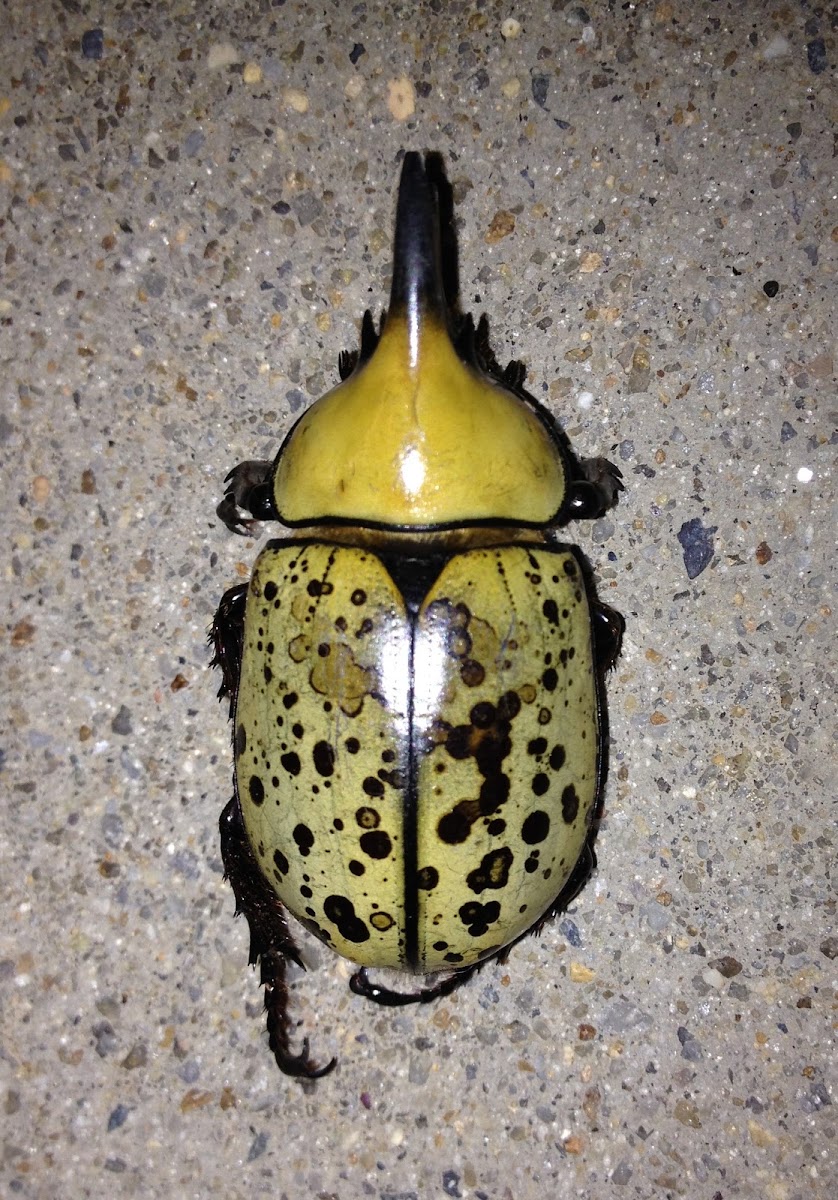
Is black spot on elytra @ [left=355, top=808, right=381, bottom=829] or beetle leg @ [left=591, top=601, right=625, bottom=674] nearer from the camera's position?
black spot on elytra @ [left=355, top=808, right=381, bottom=829]

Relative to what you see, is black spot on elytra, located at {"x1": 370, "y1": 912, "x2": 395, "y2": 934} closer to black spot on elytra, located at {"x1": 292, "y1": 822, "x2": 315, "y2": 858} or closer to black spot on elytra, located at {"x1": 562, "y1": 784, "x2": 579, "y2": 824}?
black spot on elytra, located at {"x1": 292, "y1": 822, "x2": 315, "y2": 858}

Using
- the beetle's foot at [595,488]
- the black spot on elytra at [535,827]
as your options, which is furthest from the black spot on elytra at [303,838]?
the beetle's foot at [595,488]

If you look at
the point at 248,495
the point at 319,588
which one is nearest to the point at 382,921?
the point at 319,588

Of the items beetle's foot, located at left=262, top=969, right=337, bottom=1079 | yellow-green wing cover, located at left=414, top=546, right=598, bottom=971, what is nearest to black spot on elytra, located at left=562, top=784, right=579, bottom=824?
yellow-green wing cover, located at left=414, top=546, right=598, bottom=971

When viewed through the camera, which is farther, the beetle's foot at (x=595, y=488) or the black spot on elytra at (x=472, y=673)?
the beetle's foot at (x=595, y=488)

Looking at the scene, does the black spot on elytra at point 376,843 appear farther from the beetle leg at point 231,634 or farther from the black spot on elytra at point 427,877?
the beetle leg at point 231,634

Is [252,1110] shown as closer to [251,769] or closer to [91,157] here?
[251,769]

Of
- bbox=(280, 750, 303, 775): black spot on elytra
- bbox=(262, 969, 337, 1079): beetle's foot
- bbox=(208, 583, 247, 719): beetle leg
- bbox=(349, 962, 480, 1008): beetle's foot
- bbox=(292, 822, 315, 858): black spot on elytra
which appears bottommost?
bbox=(262, 969, 337, 1079): beetle's foot
